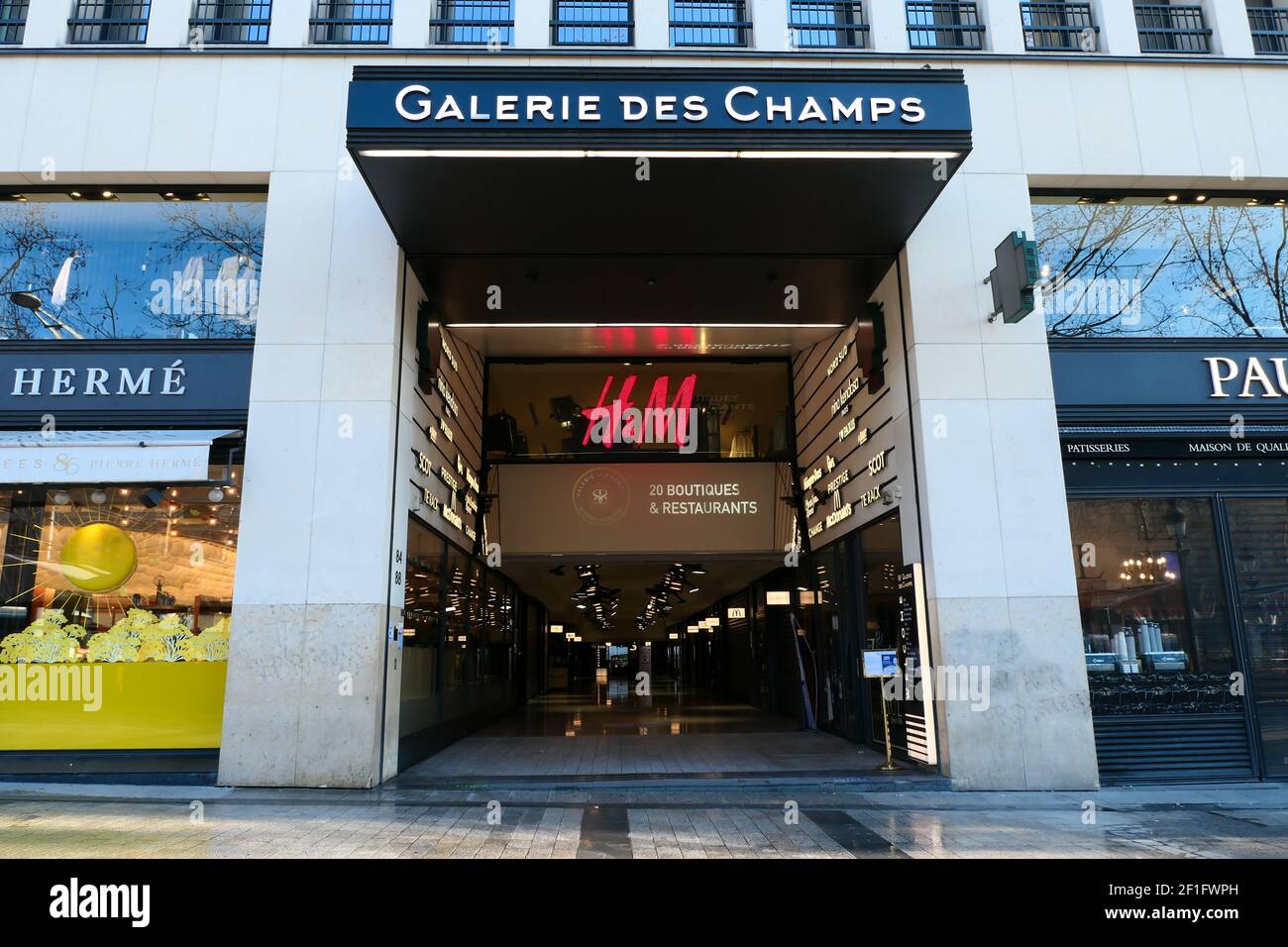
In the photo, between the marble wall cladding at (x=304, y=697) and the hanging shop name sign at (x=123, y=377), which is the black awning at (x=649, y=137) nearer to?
the hanging shop name sign at (x=123, y=377)

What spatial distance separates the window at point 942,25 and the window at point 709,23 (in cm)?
214

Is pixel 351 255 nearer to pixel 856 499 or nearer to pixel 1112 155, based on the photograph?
pixel 856 499

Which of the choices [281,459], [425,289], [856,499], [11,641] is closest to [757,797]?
[856,499]

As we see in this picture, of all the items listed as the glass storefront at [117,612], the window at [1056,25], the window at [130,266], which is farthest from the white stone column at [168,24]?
the window at [1056,25]

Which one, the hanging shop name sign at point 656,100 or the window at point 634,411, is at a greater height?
the hanging shop name sign at point 656,100

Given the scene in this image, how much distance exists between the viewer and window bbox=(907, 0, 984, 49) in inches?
413

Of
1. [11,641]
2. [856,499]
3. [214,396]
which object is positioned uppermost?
[214,396]

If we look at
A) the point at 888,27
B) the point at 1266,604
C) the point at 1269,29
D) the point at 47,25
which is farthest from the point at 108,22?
the point at 1266,604

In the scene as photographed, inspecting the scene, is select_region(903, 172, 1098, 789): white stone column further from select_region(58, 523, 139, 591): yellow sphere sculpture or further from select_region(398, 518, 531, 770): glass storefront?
select_region(58, 523, 139, 591): yellow sphere sculpture

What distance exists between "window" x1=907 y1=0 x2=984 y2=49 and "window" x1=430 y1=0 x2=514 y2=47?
5.13 metres

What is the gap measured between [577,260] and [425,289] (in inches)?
80.2

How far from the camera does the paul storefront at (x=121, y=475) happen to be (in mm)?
8680

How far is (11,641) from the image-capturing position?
8844mm

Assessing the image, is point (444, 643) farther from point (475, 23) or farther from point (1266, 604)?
point (1266, 604)
